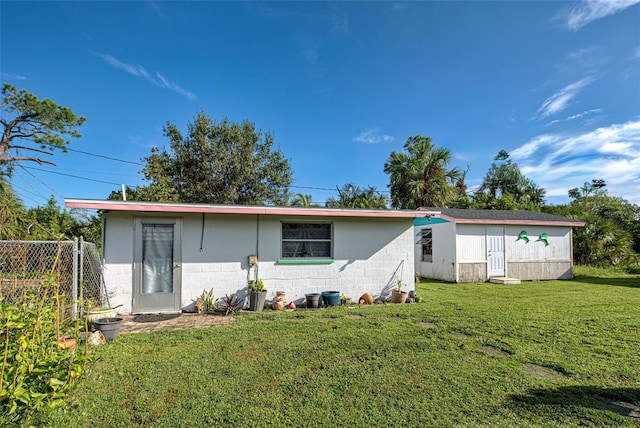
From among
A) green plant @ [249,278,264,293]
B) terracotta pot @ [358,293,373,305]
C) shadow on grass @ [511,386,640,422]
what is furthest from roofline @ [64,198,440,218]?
shadow on grass @ [511,386,640,422]

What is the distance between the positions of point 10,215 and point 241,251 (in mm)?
4642

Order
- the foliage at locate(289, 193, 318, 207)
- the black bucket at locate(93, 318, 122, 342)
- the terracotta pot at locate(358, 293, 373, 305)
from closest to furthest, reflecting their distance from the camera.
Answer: the black bucket at locate(93, 318, 122, 342), the terracotta pot at locate(358, 293, 373, 305), the foliage at locate(289, 193, 318, 207)

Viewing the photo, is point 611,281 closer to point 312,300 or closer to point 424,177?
point 424,177

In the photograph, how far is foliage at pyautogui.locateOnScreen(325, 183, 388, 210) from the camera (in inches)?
782

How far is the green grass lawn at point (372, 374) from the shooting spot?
105 inches

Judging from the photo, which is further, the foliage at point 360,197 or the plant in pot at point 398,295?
the foliage at point 360,197

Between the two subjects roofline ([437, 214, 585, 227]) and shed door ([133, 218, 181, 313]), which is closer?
shed door ([133, 218, 181, 313])

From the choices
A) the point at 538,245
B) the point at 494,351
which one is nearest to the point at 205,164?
the point at 494,351

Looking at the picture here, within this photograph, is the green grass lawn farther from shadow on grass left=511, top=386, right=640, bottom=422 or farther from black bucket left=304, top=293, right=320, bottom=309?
black bucket left=304, top=293, right=320, bottom=309

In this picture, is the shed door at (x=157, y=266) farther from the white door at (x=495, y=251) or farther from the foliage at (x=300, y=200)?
the foliage at (x=300, y=200)

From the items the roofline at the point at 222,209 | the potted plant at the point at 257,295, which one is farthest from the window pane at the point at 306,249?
the potted plant at the point at 257,295

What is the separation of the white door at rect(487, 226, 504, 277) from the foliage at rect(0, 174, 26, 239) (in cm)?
1436

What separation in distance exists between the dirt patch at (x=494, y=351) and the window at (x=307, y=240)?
422 cm

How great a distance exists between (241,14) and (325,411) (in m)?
12.5
